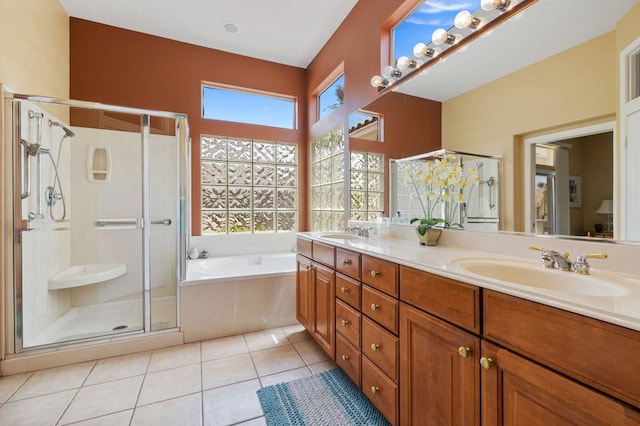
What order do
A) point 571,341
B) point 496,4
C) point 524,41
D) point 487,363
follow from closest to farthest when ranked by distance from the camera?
1. point 571,341
2. point 487,363
3. point 524,41
4. point 496,4

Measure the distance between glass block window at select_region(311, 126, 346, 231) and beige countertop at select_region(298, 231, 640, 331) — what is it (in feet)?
3.88

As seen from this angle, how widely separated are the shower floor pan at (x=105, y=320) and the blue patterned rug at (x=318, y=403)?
115 cm

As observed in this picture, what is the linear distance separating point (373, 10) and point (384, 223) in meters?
1.84

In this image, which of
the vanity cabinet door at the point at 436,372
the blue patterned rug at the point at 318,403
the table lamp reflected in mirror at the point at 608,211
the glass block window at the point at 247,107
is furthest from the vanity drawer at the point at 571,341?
the glass block window at the point at 247,107

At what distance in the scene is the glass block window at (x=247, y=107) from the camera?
11.3 feet

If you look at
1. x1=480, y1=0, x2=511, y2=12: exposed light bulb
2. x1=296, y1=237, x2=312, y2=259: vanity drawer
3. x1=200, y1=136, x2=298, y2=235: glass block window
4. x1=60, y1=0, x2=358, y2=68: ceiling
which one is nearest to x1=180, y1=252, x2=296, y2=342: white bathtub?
x1=296, y1=237, x2=312, y2=259: vanity drawer

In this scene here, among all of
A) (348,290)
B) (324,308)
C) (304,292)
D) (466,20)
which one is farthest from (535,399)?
(466,20)

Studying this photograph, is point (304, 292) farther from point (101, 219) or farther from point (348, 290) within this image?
point (101, 219)

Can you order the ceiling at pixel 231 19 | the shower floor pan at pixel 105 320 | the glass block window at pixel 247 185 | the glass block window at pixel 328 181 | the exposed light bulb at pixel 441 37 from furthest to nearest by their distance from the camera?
the glass block window at pixel 247 185
the glass block window at pixel 328 181
the ceiling at pixel 231 19
the shower floor pan at pixel 105 320
the exposed light bulb at pixel 441 37

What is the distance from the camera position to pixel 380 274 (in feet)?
4.41

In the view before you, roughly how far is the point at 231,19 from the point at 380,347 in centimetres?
323

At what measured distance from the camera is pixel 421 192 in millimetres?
1847

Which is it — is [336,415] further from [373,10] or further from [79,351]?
[373,10]

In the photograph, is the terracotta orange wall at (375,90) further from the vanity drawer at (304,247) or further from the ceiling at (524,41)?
the vanity drawer at (304,247)
